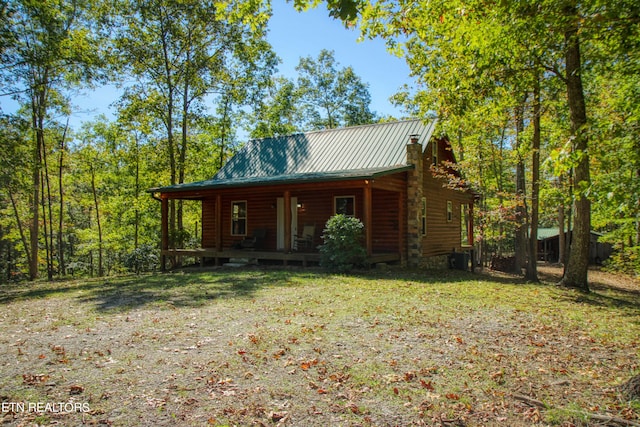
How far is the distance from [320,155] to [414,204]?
15.8 feet

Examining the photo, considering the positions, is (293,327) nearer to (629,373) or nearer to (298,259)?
(629,373)

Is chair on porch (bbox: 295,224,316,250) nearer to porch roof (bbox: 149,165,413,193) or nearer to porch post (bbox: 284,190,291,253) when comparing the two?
porch post (bbox: 284,190,291,253)

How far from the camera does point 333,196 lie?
51.0 ft

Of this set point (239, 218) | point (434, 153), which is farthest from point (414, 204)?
point (239, 218)

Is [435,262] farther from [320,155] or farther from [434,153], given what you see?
[320,155]

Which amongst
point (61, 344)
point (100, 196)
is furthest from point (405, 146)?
point (100, 196)

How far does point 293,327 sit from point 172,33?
693 inches

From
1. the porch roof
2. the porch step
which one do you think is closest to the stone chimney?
the porch roof

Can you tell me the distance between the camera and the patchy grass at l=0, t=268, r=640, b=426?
11.6ft

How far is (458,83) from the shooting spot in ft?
30.3

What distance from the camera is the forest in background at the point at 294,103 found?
654 cm

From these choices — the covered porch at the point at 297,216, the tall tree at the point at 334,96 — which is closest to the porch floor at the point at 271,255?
the covered porch at the point at 297,216

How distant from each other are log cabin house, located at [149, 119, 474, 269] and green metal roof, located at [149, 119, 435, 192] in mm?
48

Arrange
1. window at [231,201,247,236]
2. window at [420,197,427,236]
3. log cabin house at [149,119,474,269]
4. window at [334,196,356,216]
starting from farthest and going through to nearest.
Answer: window at [231,201,247,236] → window at [420,197,427,236] → window at [334,196,356,216] → log cabin house at [149,119,474,269]
